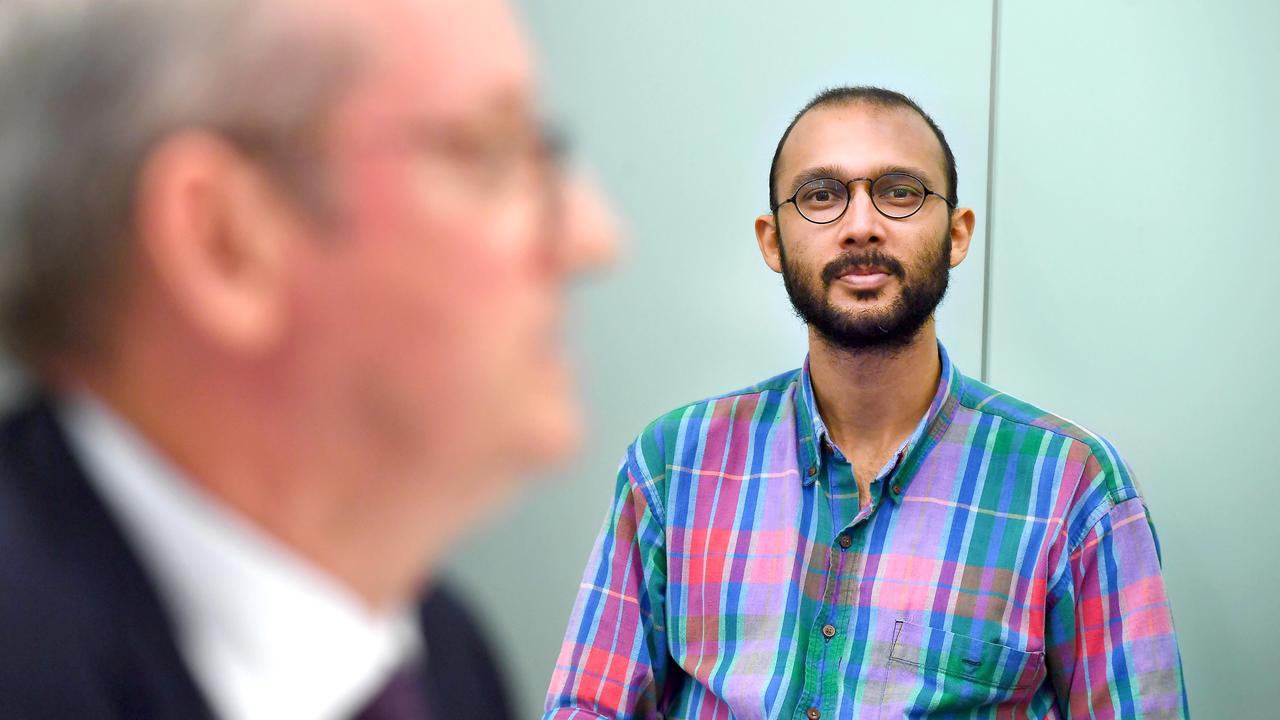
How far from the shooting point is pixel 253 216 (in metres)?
0.19

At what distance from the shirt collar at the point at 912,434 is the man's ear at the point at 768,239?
0.10 metres

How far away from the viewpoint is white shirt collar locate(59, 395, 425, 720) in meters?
0.20

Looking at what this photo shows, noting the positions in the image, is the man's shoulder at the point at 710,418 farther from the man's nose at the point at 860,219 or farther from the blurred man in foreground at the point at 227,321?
the blurred man in foreground at the point at 227,321

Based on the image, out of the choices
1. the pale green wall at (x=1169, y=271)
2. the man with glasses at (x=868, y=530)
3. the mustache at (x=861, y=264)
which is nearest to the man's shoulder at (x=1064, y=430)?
the man with glasses at (x=868, y=530)

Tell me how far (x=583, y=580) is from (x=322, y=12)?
0.77 metres

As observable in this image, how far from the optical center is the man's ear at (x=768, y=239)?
3.25 ft

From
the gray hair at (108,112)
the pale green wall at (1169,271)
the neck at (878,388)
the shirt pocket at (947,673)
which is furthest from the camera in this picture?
the pale green wall at (1169,271)

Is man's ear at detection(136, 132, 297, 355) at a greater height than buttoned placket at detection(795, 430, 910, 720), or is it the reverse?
man's ear at detection(136, 132, 297, 355)

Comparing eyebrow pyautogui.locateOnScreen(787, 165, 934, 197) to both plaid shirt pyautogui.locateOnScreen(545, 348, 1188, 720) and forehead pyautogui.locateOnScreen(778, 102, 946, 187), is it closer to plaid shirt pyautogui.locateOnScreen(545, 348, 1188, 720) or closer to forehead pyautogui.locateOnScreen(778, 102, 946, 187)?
forehead pyautogui.locateOnScreen(778, 102, 946, 187)

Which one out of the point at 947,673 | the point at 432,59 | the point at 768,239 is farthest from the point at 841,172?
the point at 432,59

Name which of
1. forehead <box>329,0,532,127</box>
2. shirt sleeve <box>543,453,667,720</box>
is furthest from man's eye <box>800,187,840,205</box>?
forehead <box>329,0,532,127</box>

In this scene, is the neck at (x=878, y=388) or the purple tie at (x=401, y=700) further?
the neck at (x=878, y=388)

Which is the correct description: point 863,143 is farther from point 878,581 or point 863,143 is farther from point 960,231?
point 878,581

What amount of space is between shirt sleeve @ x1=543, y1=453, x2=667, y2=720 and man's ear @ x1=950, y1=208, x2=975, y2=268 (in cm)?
34
